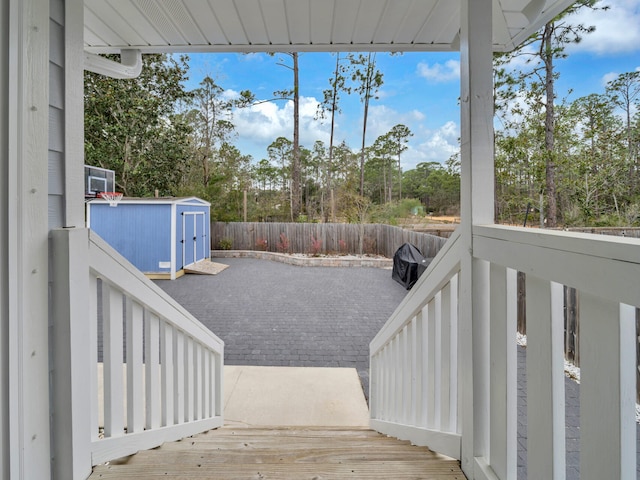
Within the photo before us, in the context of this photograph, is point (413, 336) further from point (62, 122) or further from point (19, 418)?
point (62, 122)

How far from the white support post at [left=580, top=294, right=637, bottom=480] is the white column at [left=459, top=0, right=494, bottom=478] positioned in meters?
0.36

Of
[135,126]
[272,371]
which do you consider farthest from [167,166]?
[272,371]

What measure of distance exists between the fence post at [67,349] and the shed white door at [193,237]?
25.2ft

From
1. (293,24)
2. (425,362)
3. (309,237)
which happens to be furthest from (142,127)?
(425,362)

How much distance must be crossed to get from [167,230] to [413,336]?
7407 millimetres

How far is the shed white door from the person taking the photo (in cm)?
822

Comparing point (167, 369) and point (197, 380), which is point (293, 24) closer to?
point (167, 369)

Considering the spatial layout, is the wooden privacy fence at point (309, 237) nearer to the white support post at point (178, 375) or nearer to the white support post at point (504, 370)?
the white support post at point (178, 375)

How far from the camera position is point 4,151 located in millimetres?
780

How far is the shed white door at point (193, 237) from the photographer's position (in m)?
8.22

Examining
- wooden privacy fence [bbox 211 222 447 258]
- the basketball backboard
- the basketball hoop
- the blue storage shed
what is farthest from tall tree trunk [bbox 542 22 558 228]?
the basketball backboard

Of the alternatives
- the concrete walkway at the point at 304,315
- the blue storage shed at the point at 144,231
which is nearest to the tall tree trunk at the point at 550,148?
the concrete walkway at the point at 304,315

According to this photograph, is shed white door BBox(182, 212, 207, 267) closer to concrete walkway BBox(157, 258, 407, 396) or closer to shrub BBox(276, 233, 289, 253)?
concrete walkway BBox(157, 258, 407, 396)

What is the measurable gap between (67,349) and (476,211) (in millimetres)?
1227
